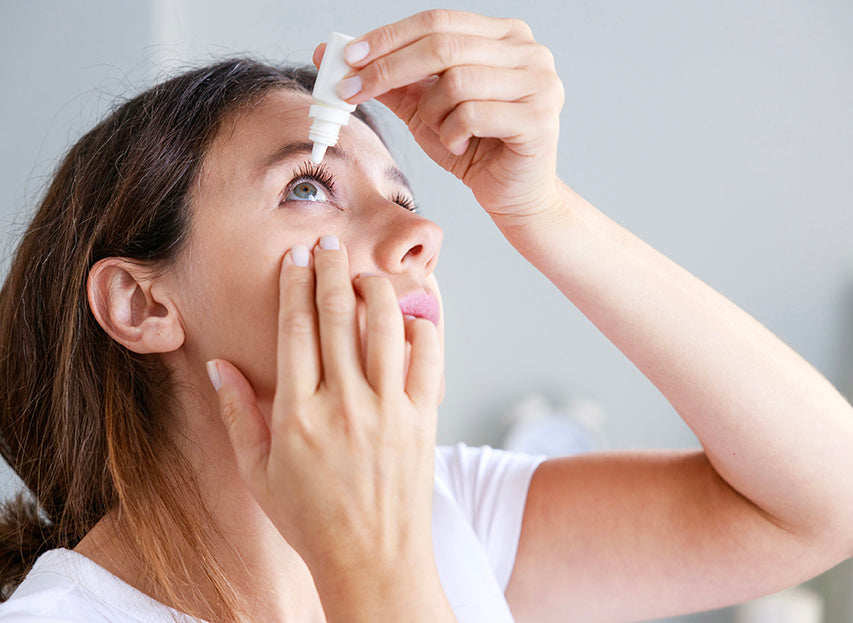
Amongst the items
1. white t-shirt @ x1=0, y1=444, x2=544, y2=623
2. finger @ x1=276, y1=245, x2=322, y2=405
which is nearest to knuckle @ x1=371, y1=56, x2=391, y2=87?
finger @ x1=276, y1=245, x2=322, y2=405

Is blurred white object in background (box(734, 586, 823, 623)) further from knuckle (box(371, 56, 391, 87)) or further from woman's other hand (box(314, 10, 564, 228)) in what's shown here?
knuckle (box(371, 56, 391, 87))

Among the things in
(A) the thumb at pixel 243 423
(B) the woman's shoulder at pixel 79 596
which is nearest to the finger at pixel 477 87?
(A) the thumb at pixel 243 423

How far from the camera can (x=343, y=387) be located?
2.13 feet

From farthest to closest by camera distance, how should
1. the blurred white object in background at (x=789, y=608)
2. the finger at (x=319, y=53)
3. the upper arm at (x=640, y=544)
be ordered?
1. the blurred white object in background at (x=789, y=608)
2. the upper arm at (x=640, y=544)
3. the finger at (x=319, y=53)

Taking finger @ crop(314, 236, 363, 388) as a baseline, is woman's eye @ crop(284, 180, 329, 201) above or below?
above

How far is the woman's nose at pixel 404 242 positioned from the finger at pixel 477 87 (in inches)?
5.6

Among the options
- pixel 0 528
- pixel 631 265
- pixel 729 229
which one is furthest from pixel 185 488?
pixel 729 229

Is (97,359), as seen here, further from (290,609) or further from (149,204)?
(290,609)

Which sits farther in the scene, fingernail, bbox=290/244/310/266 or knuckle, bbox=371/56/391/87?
fingernail, bbox=290/244/310/266

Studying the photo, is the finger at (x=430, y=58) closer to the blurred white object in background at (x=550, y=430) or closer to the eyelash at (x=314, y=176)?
the eyelash at (x=314, y=176)

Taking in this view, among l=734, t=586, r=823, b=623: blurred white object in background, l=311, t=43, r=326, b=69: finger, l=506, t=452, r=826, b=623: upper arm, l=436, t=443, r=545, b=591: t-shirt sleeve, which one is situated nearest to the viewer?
l=311, t=43, r=326, b=69: finger

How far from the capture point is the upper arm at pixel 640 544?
97cm

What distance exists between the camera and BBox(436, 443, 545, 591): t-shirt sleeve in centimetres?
108

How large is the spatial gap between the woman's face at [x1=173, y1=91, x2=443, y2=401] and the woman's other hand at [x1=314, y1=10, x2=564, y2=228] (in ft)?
0.44
